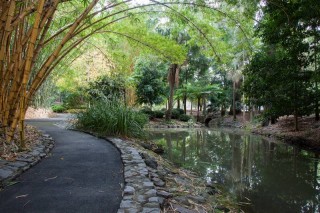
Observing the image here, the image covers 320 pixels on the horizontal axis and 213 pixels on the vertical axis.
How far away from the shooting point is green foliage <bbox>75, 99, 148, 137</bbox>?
21.8ft

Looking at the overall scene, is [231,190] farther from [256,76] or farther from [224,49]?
[256,76]

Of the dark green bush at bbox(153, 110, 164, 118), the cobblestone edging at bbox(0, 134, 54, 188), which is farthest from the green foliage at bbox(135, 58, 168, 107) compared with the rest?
the cobblestone edging at bbox(0, 134, 54, 188)

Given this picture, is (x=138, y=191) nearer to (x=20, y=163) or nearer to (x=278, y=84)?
(x=20, y=163)

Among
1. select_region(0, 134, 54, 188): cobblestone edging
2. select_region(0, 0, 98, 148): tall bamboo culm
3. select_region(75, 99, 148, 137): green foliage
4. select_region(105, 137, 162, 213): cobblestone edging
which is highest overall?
select_region(0, 0, 98, 148): tall bamboo culm

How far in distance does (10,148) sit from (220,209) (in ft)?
9.75

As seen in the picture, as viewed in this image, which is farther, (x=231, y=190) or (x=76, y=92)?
(x=76, y=92)

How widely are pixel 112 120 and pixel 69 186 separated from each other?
3730mm

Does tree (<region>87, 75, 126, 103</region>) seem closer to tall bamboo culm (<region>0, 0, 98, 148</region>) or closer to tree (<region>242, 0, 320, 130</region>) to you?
tree (<region>242, 0, 320, 130</region>)

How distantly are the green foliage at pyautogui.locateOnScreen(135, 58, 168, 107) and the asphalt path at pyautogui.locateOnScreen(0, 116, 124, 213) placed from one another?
39.2 ft

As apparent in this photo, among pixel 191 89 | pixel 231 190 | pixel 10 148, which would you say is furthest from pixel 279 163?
pixel 191 89

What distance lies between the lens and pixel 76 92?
51.8ft

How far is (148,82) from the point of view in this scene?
16.6 metres

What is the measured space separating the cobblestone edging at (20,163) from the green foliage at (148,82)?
11.8 meters

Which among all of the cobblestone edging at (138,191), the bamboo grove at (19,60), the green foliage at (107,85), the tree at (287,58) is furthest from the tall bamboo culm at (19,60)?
the green foliage at (107,85)
